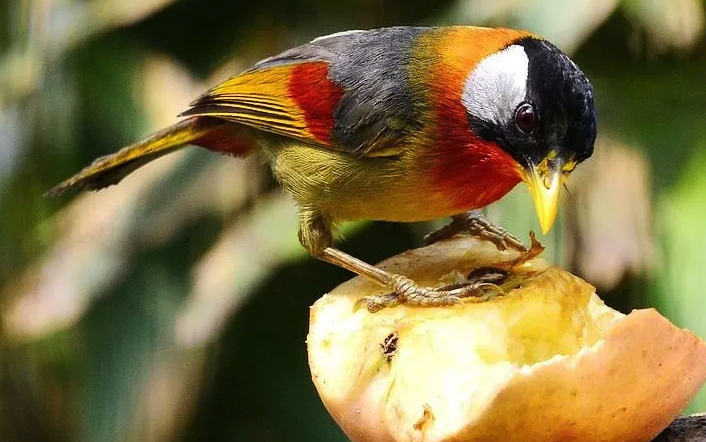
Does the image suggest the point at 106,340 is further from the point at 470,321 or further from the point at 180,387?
the point at 470,321

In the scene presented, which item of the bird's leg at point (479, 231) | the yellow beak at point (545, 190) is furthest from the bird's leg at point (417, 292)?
the bird's leg at point (479, 231)

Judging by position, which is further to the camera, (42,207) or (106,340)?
(42,207)

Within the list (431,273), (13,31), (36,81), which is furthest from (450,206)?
(13,31)

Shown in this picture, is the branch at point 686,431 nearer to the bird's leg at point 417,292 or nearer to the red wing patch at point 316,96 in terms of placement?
the bird's leg at point 417,292

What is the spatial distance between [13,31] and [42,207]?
49 centimetres

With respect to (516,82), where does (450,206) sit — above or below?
below

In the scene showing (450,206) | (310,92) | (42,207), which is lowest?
(42,207)

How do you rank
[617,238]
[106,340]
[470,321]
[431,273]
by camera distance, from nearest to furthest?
[470,321] < [431,273] < [617,238] < [106,340]

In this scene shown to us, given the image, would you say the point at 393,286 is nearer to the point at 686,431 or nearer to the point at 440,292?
the point at 440,292

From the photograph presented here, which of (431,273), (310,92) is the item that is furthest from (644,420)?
(310,92)

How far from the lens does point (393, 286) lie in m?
1.20

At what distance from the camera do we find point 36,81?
2131mm

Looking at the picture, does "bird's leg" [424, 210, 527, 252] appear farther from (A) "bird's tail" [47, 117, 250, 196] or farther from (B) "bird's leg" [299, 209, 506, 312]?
(A) "bird's tail" [47, 117, 250, 196]

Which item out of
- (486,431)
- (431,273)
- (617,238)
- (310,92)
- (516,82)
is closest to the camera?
(486,431)
